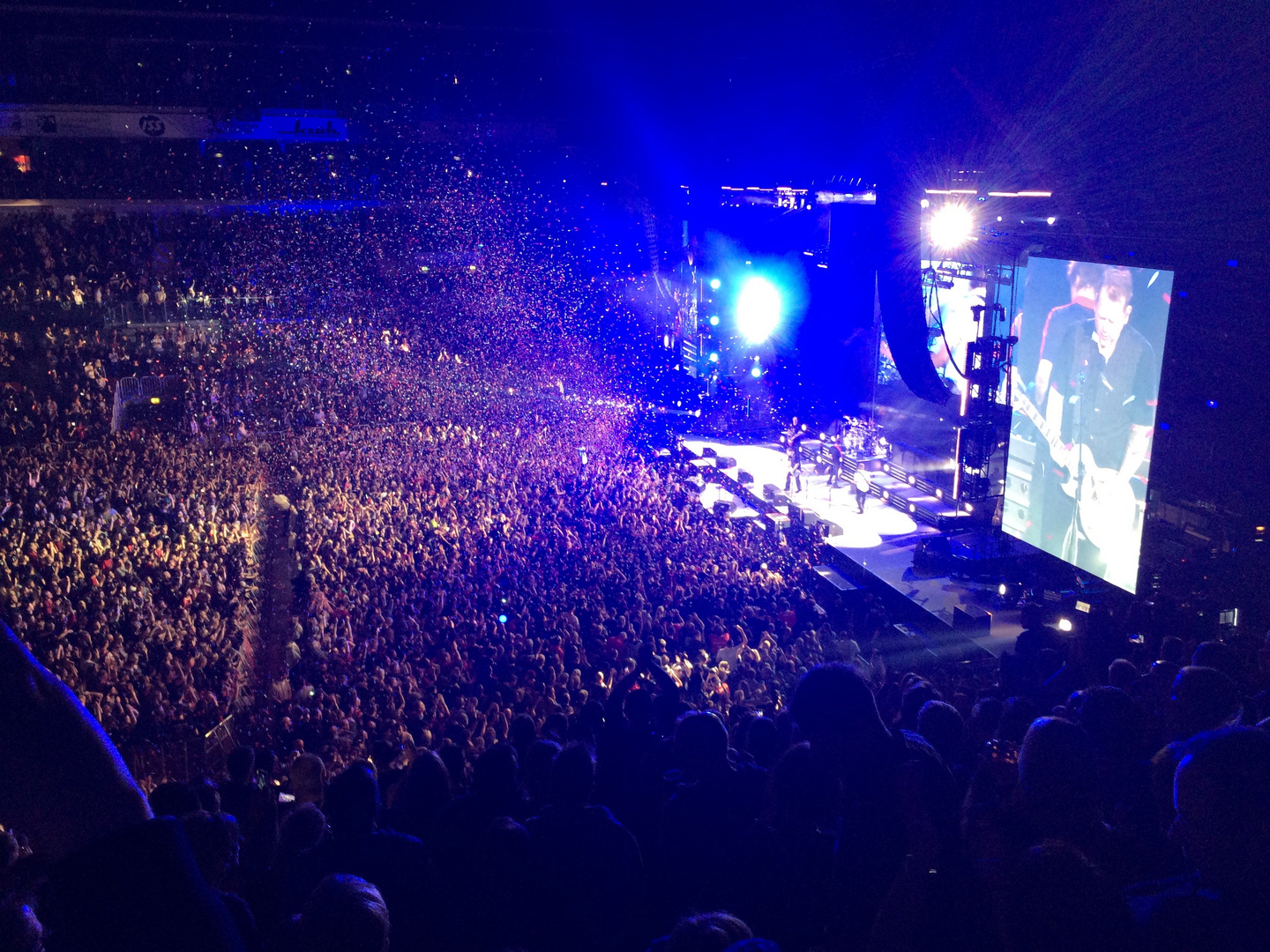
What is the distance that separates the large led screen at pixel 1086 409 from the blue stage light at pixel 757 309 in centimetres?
418

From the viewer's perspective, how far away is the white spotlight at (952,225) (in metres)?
10.4

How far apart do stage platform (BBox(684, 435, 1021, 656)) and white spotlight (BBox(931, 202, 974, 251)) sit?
3939 millimetres

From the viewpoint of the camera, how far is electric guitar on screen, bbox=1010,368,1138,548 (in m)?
8.30

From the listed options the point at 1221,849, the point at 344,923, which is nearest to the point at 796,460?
the point at 1221,849

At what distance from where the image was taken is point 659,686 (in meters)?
3.59

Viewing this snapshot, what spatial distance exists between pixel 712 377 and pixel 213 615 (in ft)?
44.8

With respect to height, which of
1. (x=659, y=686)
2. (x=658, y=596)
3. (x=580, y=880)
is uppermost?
(x=580, y=880)

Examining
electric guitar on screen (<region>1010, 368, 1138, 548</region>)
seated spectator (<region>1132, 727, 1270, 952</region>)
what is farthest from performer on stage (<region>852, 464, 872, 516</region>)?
seated spectator (<region>1132, 727, 1270, 952</region>)

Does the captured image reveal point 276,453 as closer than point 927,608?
No

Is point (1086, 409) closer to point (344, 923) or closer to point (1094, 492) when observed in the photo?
point (1094, 492)

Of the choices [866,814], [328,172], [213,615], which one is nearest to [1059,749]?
[866,814]

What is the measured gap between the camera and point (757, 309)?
1503 centimetres

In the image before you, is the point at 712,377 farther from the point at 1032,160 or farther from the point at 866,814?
the point at 866,814

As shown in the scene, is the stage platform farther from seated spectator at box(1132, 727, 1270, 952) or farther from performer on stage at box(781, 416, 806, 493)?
seated spectator at box(1132, 727, 1270, 952)
